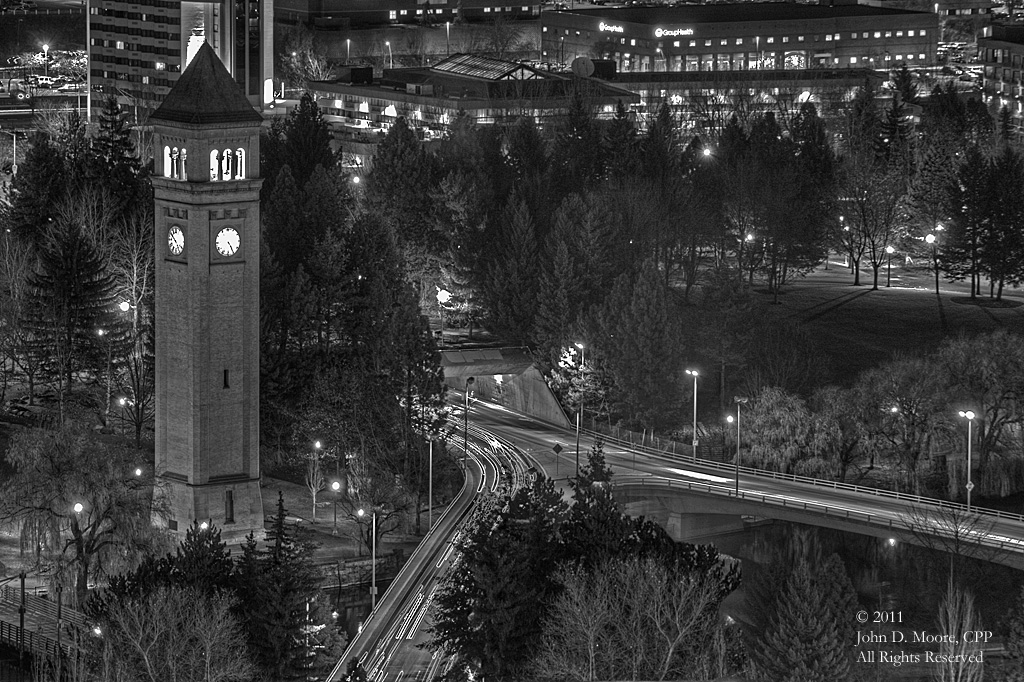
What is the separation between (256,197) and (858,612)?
30259 mm

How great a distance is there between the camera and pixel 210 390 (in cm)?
10862

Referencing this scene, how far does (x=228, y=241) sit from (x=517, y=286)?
37.8 metres

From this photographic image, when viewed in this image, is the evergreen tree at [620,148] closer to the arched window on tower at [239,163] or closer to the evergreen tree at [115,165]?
the evergreen tree at [115,165]

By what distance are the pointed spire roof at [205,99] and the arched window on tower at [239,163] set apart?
50.4 inches

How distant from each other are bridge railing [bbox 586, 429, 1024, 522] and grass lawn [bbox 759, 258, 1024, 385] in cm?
1863

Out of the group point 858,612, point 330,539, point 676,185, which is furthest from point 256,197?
point 676,185

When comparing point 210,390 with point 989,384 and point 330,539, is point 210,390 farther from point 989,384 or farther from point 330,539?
point 989,384

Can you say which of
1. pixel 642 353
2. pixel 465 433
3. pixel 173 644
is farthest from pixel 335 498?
pixel 173 644

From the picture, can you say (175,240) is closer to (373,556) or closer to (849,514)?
(373,556)

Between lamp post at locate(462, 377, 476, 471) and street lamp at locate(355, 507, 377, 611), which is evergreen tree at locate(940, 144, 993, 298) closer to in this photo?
lamp post at locate(462, 377, 476, 471)

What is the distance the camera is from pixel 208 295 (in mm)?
108062

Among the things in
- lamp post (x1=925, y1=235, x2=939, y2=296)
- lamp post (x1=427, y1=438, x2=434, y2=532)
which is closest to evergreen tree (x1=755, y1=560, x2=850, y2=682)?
lamp post (x1=427, y1=438, x2=434, y2=532)

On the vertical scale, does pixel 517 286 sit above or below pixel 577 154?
below

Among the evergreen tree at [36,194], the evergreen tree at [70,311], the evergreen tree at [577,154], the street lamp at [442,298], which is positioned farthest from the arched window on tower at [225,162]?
the evergreen tree at [577,154]
